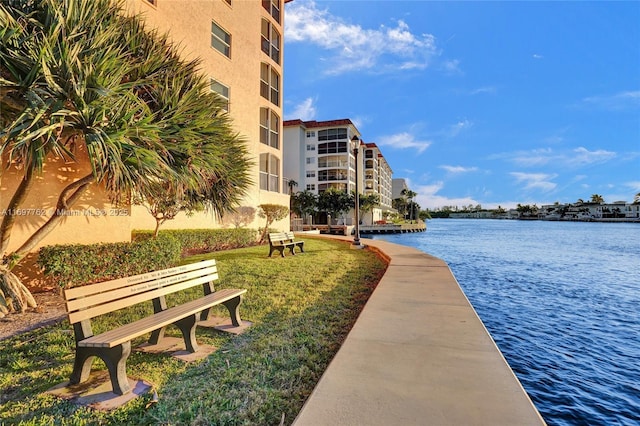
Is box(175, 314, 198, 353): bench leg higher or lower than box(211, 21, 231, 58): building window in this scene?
lower

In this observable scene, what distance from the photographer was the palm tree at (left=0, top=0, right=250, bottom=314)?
4.49 m

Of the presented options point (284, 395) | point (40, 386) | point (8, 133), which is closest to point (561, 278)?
point (284, 395)

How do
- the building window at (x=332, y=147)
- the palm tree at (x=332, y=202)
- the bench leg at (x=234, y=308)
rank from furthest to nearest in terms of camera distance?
1. the building window at (x=332, y=147)
2. the palm tree at (x=332, y=202)
3. the bench leg at (x=234, y=308)

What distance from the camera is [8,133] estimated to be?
13.6 feet

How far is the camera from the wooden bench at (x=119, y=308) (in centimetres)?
270

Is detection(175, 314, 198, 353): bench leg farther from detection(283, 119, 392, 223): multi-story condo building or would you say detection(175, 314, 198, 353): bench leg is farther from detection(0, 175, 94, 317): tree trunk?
detection(283, 119, 392, 223): multi-story condo building

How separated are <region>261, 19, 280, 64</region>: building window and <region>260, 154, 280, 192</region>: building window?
6845 millimetres

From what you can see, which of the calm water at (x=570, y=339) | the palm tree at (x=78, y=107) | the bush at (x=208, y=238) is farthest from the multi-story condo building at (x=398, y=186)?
the palm tree at (x=78, y=107)

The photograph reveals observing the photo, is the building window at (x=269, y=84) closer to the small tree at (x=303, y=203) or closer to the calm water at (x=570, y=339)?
the calm water at (x=570, y=339)

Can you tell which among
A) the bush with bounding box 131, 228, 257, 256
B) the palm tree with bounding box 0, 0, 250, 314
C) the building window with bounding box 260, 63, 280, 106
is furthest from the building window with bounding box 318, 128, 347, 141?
the palm tree with bounding box 0, 0, 250, 314

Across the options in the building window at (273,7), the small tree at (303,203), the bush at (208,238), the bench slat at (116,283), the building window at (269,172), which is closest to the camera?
the bench slat at (116,283)

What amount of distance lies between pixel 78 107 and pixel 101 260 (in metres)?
3.24

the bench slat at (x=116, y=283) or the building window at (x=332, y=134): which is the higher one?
the building window at (x=332, y=134)

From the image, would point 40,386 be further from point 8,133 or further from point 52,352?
point 8,133
